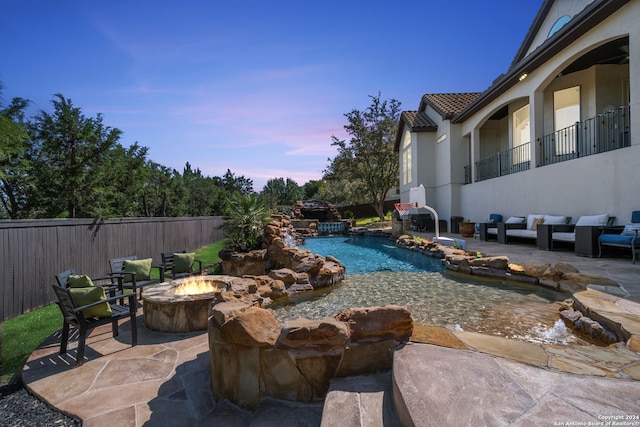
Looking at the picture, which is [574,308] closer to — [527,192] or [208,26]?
[527,192]

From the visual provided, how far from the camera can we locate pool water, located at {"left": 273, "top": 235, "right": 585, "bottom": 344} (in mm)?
3908

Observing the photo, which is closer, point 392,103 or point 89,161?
point 89,161

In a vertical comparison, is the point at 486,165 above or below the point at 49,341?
above

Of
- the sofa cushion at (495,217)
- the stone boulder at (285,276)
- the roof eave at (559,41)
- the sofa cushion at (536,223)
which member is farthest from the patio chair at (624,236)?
the stone boulder at (285,276)

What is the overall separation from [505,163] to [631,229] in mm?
7231

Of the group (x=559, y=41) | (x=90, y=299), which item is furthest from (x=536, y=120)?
(x=90, y=299)

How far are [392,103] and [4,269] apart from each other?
22.2 metres

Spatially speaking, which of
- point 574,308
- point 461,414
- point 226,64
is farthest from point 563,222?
point 226,64

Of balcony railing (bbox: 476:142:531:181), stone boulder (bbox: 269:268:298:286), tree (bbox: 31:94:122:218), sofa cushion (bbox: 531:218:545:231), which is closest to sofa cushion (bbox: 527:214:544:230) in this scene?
sofa cushion (bbox: 531:218:545:231)

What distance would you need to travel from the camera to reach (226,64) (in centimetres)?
784

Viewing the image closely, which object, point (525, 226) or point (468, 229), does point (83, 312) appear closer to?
point (525, 226)

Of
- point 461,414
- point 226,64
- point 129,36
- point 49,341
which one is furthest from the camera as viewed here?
point 226,64

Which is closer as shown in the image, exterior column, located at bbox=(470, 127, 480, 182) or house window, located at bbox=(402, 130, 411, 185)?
exterior column, located at bbox=(470, 127, 480, 182)

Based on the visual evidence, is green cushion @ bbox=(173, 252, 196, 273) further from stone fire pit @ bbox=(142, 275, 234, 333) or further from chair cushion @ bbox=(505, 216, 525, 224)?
chair cushion @ bbox=(505, 216, 525, 224)
